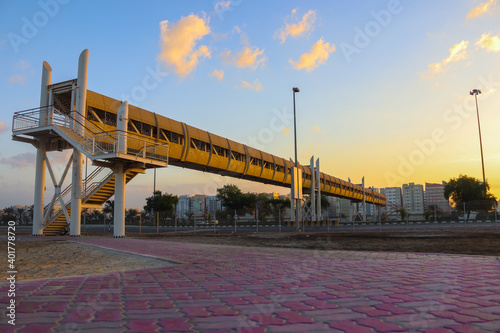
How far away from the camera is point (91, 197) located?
2023 cm

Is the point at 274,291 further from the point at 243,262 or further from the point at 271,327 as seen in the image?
the point at 243,262

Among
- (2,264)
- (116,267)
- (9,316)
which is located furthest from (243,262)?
(2,264)

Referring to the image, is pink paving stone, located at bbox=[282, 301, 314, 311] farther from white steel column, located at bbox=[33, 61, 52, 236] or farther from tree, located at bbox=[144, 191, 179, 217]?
tree, located at bbox=[144, 191, 179, 217]

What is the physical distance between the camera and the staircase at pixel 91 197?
791 inches

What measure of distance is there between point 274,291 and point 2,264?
23.3 ft

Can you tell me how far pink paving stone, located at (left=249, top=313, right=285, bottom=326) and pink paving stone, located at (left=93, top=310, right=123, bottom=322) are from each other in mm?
1050

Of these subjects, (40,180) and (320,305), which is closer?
(320,305)

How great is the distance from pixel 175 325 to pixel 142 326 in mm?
236

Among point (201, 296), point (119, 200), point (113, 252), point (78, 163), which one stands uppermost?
point (78, 163)

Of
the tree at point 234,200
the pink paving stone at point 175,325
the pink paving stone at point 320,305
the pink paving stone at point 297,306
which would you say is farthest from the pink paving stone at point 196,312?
the tree at point 234,200

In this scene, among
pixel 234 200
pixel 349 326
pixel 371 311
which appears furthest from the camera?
pixel 234 200

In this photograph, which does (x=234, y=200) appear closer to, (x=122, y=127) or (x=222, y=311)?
(x=122, y=127)

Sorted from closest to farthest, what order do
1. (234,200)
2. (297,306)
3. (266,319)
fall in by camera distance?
(266,319), (297,306), (234,200)

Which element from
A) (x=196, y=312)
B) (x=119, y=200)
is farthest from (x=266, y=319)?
(x=119, y=200)
